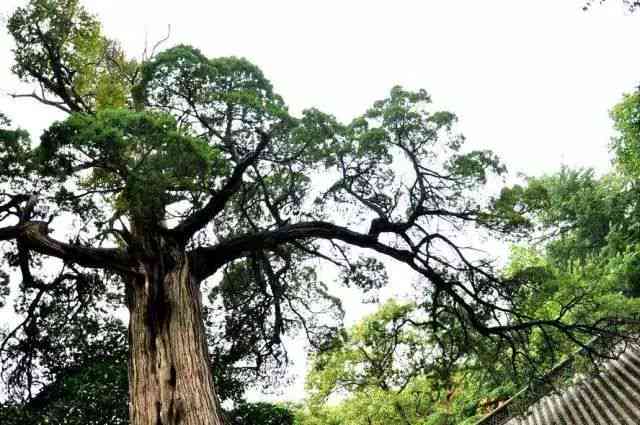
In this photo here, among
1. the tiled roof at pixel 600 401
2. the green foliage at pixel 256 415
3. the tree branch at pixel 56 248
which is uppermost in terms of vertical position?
the tree branch at pixel 56 248

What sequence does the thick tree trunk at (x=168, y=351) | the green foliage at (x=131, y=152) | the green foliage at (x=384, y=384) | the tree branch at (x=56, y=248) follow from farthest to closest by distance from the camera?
the green foliage at (x=384, y=384) < the tree branch at (x=56, y=248) < the green foliage at (x=131, y=152) < the thick tree trunk at (x=168, y=351)

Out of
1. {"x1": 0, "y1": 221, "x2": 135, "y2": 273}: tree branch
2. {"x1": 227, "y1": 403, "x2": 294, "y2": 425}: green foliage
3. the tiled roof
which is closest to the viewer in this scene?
{"x1": 0, "y1": 221, "x2": 135, "y2": 273}: tree branch

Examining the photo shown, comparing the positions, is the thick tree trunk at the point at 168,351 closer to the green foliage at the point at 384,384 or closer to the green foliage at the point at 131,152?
the green foliage at the point at 131,152

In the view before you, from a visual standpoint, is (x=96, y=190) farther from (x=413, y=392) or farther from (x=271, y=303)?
(x=413, y=392)

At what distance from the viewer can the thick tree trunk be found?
4.74 m

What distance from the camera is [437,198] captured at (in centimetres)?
697

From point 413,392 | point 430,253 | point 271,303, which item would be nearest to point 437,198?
point 430,253

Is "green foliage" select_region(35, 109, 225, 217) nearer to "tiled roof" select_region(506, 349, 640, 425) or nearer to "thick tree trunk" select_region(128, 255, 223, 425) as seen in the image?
"thick tree trunk" select_region(128, 255, 223, 425)

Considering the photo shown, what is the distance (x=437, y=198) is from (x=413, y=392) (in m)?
8.74

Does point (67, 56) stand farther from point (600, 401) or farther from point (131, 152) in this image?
point (600, 401)

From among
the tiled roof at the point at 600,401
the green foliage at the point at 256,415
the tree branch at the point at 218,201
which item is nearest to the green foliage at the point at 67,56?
the tree branch at the point at 218,201

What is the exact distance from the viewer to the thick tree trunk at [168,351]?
4.74 metres

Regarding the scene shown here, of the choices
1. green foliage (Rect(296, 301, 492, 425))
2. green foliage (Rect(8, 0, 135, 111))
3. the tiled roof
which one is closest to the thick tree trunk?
green foliage (Rect(8, 0, 135, 111))

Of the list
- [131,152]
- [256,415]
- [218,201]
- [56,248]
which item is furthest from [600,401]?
[56,248]
